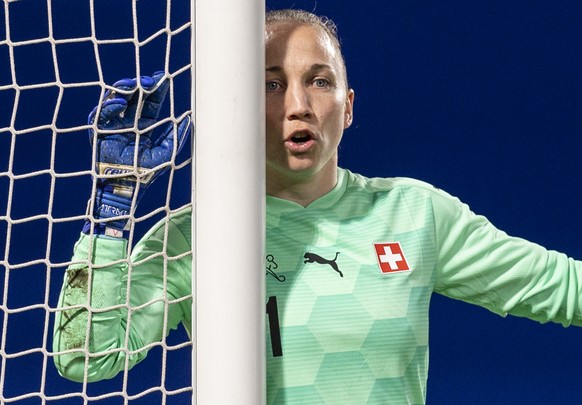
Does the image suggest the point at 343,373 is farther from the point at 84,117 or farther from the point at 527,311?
the point at 84,117

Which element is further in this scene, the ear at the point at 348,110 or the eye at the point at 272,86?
the ear at the point at 348,110

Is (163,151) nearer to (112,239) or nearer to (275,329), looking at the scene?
(112,239)

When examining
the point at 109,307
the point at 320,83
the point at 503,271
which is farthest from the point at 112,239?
the point at 503,271

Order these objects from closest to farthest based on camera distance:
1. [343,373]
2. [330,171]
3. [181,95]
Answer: [343,373], [330,171], [181,95]

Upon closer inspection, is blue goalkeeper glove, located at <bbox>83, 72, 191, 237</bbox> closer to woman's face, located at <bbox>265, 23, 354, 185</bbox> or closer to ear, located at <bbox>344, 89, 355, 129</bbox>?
woman's face, located at <bbox>265, 23, 354, 185</bbox>

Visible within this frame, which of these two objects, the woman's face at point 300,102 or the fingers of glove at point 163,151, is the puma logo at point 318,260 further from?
the fingers of glove at point 163,151

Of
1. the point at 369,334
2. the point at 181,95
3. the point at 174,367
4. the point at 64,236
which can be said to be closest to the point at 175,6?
the point at 181,95

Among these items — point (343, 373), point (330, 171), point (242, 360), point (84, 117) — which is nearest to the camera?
point (242, 360)

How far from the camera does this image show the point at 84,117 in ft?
9.12

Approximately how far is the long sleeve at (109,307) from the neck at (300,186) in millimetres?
169

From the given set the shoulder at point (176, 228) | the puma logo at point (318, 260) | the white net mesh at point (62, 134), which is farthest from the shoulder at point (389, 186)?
the white net mesh at point (62, 134)

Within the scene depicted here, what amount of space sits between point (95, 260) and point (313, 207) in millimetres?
296

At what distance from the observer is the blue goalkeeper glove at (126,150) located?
124 centimetres

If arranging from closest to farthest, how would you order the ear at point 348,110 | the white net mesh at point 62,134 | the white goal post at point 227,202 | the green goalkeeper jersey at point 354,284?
the white goal post at point 227,202 < the green goalkeeper jersey at point 354,284 < the ear at point 348,110 < the white net mesh at point 62,134
